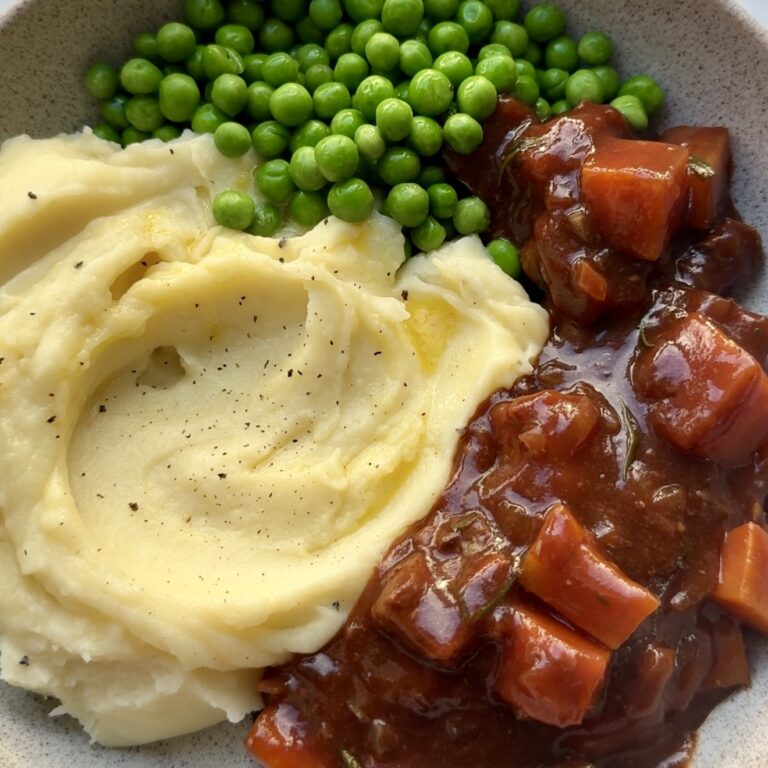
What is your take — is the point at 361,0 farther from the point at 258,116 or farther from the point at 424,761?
the point at 424,761

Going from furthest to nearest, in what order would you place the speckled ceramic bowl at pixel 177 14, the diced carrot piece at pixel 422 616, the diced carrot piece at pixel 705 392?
the speckled ceramic bowl at pixel 177 14
the diced carrot piece at pixel 705 392
the diced carrot piece at pixel 422 616

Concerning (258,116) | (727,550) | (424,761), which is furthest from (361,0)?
(424,761)

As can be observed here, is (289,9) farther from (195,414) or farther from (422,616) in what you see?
(422,616)

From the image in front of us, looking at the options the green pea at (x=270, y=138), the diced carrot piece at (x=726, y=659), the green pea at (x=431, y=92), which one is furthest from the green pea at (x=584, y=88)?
the diced carrot piece at (x=726, y=659)

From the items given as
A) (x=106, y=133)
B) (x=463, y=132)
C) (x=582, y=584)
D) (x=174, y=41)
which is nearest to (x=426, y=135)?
(x=463, y=132)

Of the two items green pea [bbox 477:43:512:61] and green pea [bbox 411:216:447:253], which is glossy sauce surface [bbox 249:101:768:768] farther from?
green pea [bbox 477:43:512:61]

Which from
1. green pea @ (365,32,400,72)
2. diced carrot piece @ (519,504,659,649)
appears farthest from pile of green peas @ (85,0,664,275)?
diced carrot piece @ (519,504,659,649)

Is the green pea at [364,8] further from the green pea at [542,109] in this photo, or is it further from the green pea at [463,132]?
the green pea at [542,109]
